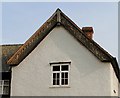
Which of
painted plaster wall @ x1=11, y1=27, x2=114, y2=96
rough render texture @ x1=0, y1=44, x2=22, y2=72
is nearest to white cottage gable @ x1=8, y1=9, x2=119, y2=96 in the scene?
painted plaster wall @ x1=11, y1=27, x2=114, y2=96

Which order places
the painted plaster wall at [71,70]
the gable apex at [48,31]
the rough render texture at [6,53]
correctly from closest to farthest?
the painted plaster wall at [71,70]
the gable apex at [48,31]
the rough render texture at [6,53]

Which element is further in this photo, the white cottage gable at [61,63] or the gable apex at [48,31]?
the gable apex at [48,31]

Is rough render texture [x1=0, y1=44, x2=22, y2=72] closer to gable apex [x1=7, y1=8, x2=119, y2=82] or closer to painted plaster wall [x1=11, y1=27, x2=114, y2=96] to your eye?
gable apex [x1=7, y1=8, x2=119, y2=82]

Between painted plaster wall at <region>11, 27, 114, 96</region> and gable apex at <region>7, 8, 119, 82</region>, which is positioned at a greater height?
gable apex at <region>7, 8, 119, 82</region>

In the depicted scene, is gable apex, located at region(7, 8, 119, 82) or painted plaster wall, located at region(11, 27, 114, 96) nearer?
painted plaster wall, located at region(11, 27, 114, 96)

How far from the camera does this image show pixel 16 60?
2542 cm

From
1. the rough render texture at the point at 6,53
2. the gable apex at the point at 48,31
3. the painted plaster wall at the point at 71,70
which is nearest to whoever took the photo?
the painted plaster wall at the point at 71,70

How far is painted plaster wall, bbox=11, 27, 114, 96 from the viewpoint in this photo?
76.8ft

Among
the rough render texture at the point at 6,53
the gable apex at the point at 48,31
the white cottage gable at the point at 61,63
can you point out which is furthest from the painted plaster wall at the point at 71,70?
the rough render texture at the point at 6,53

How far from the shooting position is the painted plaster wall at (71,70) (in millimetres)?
23400

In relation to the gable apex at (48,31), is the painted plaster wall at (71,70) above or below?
below

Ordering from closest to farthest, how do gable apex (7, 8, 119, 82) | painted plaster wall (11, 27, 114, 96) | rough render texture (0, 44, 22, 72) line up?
painted plaster wall (11, 27, 114, 96) → gable apex (7, 8, 119, 82) → rough render texture (0, 44, 22, 72)

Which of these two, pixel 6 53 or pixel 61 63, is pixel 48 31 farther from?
pixel 6 53

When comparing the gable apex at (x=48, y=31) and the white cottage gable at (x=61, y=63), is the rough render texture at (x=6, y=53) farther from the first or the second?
the white cottage gable at (x=61, y=63)
